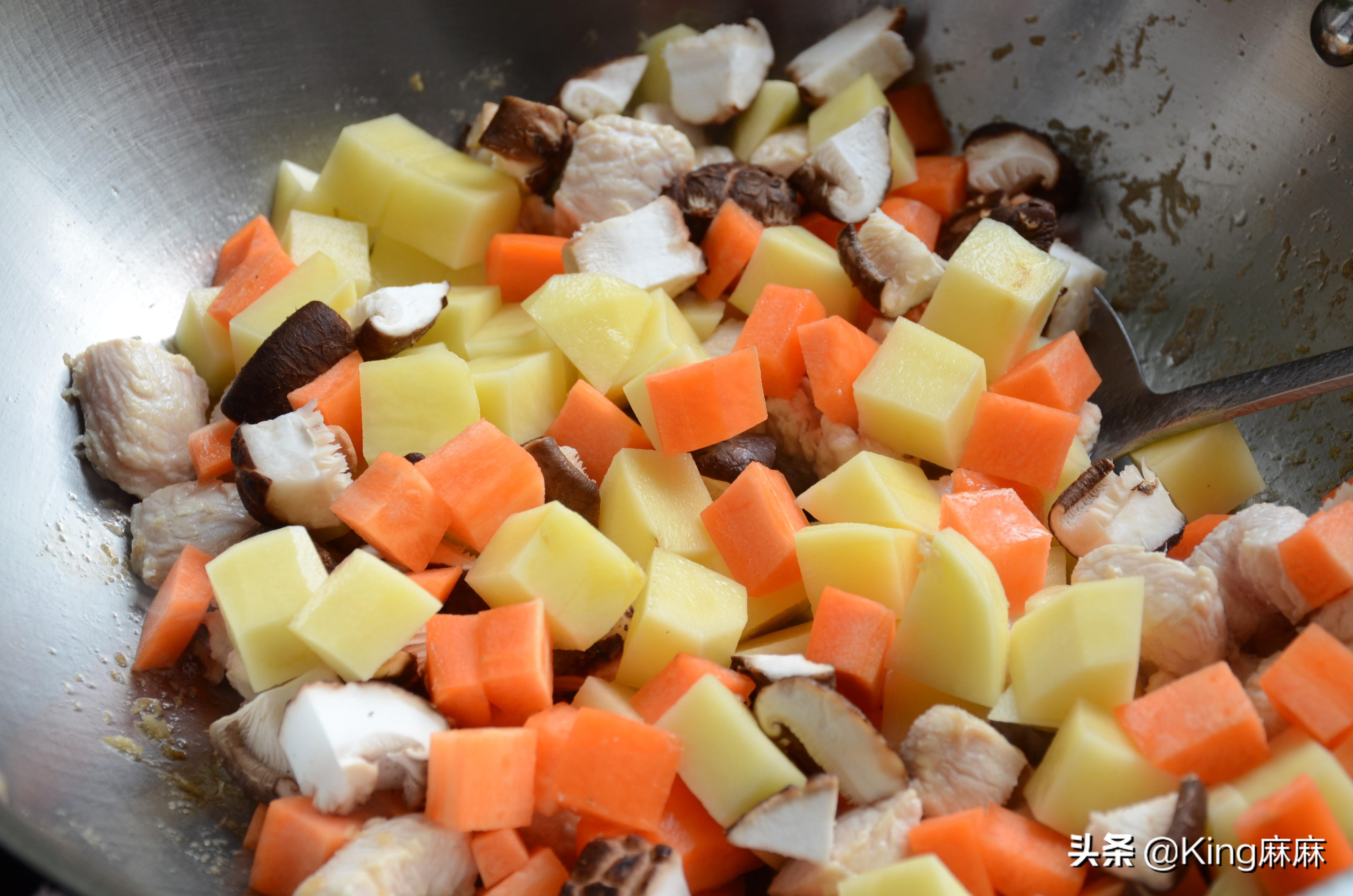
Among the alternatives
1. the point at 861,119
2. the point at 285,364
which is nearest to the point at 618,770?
the point at 285,364

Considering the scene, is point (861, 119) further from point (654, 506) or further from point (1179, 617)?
point (1179, 617)

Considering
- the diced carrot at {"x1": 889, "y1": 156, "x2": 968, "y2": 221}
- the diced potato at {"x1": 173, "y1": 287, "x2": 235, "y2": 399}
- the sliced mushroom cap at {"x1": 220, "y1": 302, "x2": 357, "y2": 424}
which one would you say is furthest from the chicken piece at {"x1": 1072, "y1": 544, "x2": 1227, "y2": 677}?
the diced potato at {"x1": 173, "y1": 287, "x2": 235, "y2": 399}

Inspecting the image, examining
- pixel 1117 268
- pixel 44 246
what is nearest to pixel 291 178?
pixel 44 246

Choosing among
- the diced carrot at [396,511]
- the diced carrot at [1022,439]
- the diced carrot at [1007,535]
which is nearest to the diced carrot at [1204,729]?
the diced carrot at [1007,535]

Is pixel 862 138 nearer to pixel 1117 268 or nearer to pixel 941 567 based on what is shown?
pixel 1117 268

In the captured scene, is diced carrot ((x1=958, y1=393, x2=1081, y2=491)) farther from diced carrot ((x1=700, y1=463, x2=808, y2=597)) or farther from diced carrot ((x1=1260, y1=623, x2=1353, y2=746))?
diced carrot ((x1=1260, y1=623, x2=1353, y2=746))

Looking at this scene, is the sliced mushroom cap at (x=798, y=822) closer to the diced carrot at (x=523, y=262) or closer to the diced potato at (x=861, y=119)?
the diced carrot at (x=523, y=262)

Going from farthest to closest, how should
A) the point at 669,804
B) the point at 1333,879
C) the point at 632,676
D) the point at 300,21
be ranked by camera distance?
1. the point at 300,21
2. the point at 632,676
3. the point at 669,804
4. the point at 1333,879
